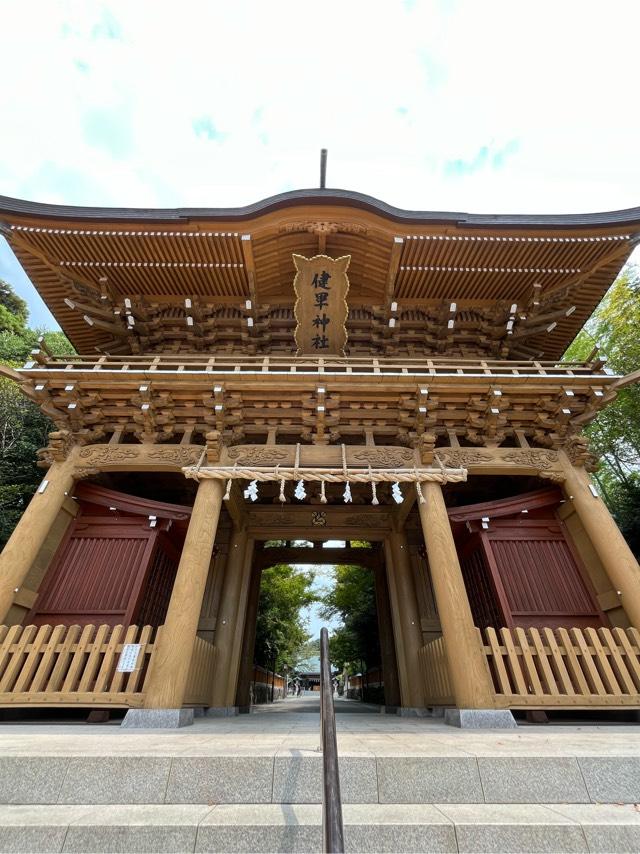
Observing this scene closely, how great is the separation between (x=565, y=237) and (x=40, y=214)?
990 cm

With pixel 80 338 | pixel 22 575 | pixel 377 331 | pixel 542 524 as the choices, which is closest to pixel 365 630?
pixel 542 524

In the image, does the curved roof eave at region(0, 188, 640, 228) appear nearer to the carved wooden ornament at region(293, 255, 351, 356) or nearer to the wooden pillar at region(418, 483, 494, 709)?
the carved wooden ornament at region(293, 255, 351, 356)

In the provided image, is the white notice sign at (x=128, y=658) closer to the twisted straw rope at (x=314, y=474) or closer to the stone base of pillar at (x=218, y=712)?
the twisted straw rope at (x=314, y=474)

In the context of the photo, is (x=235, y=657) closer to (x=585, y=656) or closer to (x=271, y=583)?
(x=585, y=656)

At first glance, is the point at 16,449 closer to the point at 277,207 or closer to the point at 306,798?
the point at 277,207

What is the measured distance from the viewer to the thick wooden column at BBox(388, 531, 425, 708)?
24.3ft

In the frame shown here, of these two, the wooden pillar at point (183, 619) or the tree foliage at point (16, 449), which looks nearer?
the wooden pillar at point (183, 619)

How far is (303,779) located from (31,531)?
5485 millimetres

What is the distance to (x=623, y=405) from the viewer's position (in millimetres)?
11312

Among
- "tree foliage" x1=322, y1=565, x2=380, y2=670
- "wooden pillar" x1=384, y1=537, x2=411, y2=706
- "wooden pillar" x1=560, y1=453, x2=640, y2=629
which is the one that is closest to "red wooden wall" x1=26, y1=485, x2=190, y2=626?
"wooden pillar" x1=384, y1=537, x2=411, y2=706

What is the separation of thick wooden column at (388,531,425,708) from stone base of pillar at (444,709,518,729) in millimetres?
3125

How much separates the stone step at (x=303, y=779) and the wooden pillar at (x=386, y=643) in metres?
7.42

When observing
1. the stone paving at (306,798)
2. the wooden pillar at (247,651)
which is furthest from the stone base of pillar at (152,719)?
the wooden pillar at (247,651)

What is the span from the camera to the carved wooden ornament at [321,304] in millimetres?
7805
